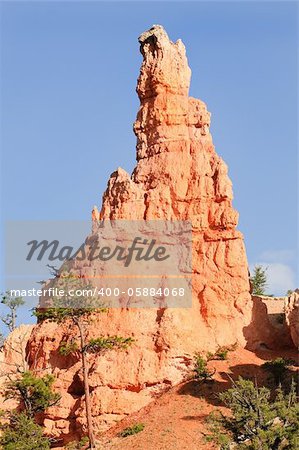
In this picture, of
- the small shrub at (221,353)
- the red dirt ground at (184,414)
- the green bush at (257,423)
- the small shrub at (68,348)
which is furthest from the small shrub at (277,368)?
the small shrub at (68,348)

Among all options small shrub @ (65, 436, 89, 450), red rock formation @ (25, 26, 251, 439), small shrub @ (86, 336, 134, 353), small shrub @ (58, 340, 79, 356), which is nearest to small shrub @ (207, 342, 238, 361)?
red rock formation @ (25, 26, 251, 439)

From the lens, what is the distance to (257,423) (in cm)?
3456

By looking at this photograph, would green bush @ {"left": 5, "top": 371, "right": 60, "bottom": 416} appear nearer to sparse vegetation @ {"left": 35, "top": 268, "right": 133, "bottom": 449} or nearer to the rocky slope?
sparse vegetation @ {"left": 35, "top": 268, "right": 133, "bottom": 449}

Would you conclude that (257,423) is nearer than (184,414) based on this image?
Yes

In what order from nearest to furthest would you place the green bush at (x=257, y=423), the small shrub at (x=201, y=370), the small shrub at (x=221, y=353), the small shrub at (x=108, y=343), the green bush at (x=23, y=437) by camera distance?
1. the green bush at (x=257, y=423)
2. the green bush at (x=23, y=437)
3. the small shrub at (x=108, y=343)
4. the small shrub at (x=201, y=370)
5. the small shrub at (x=221, y=353)

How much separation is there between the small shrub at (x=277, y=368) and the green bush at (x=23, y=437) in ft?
40.7

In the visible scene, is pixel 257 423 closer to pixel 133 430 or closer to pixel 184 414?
pixel 184 414

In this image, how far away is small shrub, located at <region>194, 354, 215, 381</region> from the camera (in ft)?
149

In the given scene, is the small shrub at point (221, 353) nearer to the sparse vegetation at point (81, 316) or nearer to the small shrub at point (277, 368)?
the small shrub at point (277, 368)

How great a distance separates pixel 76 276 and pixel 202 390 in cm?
896

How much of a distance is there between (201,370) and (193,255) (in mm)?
7221

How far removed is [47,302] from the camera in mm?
50344

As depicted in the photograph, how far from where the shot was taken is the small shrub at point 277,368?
4572cm

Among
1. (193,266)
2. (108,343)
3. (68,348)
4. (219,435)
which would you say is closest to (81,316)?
(68,348)
